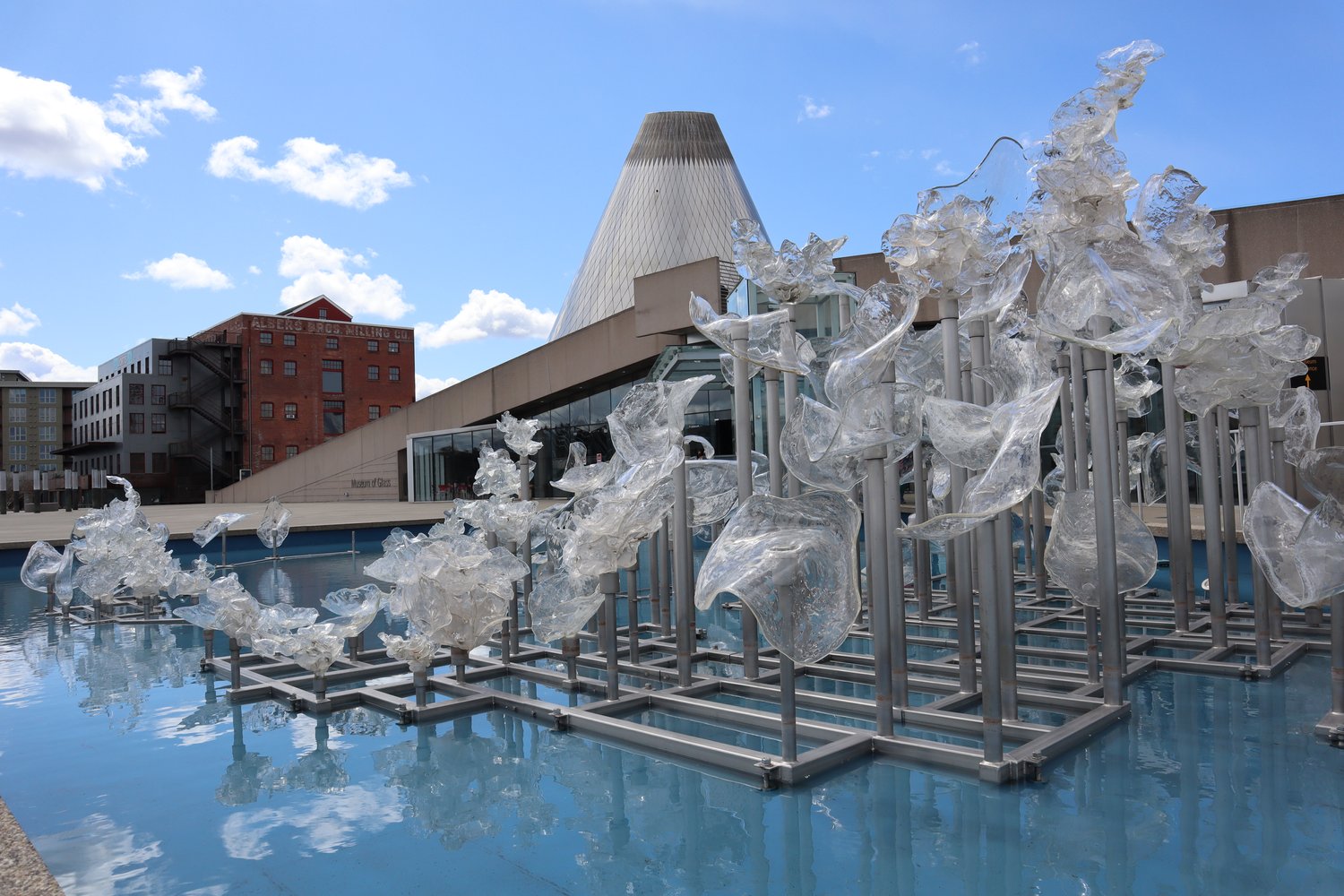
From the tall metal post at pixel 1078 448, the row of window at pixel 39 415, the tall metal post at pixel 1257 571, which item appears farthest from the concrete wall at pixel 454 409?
the row of window at pixel 39 415

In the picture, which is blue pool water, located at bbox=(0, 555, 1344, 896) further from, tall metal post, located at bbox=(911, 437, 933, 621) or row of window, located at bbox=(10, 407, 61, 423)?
row of window, located at bbox=(10, 407, 61, 423)

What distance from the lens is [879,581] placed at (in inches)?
144

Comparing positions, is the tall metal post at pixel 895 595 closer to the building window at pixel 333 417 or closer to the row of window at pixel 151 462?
the building window at pixel 333 417

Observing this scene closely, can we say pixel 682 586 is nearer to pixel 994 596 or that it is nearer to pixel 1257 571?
pixel 994 596

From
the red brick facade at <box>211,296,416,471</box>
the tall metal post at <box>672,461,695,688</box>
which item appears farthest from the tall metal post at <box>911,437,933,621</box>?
the red brick facade at <box>211,296,416,471</box>

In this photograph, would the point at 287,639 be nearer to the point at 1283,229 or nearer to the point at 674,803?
the point at 674,803

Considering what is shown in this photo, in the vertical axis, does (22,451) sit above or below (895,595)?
above

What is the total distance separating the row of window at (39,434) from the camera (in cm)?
6738

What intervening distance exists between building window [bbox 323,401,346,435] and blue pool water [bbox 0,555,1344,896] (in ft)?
153

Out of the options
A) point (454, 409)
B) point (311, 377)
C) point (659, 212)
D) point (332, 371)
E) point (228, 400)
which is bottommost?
point (454, 409)

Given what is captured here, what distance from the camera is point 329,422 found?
49188mm

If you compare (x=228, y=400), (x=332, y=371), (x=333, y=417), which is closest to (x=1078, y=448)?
(x=333, y=417)

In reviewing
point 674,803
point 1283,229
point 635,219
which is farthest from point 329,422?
point 674,803

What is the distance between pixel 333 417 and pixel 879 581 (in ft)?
160
